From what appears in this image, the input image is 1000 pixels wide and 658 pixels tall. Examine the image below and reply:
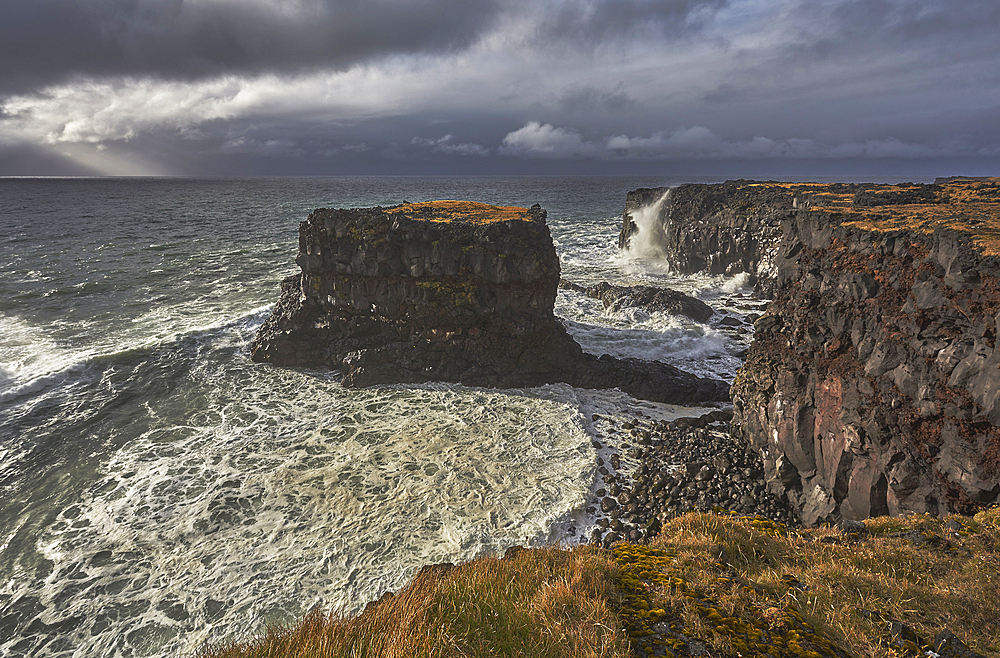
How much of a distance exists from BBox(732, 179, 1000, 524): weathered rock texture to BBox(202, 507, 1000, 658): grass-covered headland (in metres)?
4.09

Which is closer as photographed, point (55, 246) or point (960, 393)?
point (960, 393)

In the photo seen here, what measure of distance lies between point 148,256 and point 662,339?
64912mm

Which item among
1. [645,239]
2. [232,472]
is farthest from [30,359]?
[645,239]

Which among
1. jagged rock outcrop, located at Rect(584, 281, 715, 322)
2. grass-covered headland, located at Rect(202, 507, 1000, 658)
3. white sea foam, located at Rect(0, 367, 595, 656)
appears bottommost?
white sea foam, located at Rect(0, 367, 595, 656)

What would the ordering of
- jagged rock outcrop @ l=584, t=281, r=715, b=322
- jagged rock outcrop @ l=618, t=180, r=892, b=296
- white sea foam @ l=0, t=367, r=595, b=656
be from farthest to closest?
jagged rock outcrop @ l=618, t=180, r=892, b=296, jagged rock outcrop @ l=584, t=281, r=715, b=322, white sea foam @ l=0, t=367, r=595, b=656

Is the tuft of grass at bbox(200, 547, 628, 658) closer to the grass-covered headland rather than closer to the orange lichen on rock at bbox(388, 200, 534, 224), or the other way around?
the grass-covered headland

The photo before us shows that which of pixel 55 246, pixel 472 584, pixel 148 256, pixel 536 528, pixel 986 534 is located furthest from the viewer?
pixel 55 246

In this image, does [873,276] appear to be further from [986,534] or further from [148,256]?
[148,256]

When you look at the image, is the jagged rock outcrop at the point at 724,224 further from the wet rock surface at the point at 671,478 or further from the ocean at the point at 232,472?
the wet rock surface at the point at 671,478

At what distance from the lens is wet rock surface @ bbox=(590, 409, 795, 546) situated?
55.2ft

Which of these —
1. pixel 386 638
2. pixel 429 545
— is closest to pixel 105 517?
pixel 429 545

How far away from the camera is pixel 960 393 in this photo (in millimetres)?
11609

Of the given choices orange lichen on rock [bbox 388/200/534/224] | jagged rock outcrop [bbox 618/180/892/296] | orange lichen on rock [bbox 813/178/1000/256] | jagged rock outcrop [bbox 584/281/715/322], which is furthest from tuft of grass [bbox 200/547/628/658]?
jagged rock outcrop [bbox 618/180/892/296]

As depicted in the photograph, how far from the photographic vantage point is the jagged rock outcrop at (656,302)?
38.8 metres
